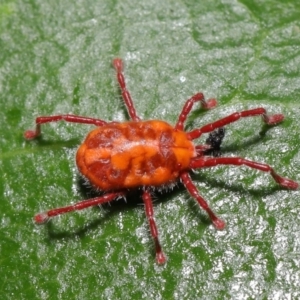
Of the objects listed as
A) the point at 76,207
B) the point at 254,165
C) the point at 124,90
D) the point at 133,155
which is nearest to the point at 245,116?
the point at 254,165

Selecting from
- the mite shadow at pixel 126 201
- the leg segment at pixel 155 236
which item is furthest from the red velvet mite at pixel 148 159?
the mite shadow at pixel 126 201

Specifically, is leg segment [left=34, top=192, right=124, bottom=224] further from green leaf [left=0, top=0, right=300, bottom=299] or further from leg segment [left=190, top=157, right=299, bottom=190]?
leg segment [left=190, top=157, right=299, bottom=190]

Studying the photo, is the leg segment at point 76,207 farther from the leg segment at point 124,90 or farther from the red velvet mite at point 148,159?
the leg segment at point 124,90

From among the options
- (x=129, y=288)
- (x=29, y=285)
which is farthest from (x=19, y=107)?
(x=129, y=288)

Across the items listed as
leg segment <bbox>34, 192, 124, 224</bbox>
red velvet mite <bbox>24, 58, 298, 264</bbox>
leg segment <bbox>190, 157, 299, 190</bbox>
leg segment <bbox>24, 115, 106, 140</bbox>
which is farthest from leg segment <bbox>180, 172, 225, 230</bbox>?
leg segment <bbox>24, 115, 106, 140</bbox>

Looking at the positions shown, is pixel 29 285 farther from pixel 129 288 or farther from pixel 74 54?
pixel 74 54

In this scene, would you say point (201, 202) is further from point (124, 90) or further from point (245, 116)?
point (124, 90)
